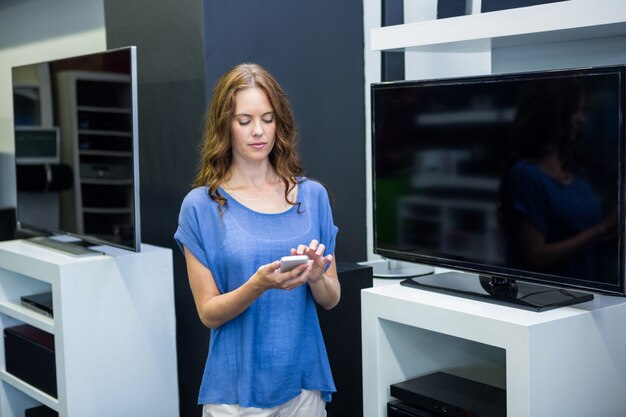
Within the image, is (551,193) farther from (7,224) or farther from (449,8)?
(7,224)

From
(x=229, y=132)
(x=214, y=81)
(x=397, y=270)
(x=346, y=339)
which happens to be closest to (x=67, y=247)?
(x=214, y=81)

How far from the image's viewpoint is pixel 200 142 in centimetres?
292

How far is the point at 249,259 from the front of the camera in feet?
6.11

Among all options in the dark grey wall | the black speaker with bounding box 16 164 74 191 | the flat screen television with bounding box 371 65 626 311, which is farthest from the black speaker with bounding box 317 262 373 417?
the black speaker with bounding box 16 164 74 191

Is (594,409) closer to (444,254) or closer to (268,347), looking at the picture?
(444,254)

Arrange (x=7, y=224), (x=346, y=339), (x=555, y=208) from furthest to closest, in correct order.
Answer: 1. (x=7, y=224)
2. (x=346, y=339)
3. (x=555, y=208)

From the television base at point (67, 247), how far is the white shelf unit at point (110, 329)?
0.04m

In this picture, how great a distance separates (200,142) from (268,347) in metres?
1.22

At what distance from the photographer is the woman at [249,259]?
1871 millimetres

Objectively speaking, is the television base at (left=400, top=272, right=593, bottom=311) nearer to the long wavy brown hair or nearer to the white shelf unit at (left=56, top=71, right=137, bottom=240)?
the long wavy brown hair

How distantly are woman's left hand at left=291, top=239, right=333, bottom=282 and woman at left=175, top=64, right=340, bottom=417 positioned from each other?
0.06ft

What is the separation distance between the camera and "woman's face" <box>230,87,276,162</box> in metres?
1.88

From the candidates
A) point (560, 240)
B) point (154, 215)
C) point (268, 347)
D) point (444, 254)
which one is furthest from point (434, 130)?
point (154, 215)

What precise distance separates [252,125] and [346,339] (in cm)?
112
